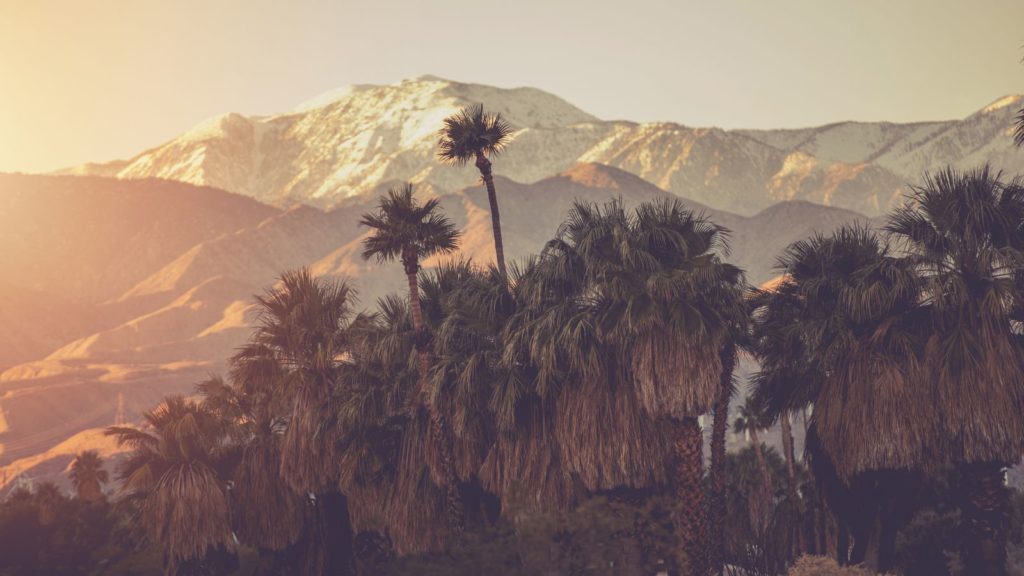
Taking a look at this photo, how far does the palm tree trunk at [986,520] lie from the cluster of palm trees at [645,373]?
0.16ft

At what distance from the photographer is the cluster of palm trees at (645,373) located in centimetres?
2148

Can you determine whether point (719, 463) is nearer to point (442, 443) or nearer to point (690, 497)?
point (690, 497)

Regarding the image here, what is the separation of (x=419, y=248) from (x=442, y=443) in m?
6.31

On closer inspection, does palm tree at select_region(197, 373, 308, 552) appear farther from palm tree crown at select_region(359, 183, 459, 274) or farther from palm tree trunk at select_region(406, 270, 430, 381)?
palm tree crown at select_region(359, 183, 459, 274)

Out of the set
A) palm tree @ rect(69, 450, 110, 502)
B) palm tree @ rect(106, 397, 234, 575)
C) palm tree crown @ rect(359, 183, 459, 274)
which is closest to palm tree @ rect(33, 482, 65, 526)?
palm tree @ rect(69, 450, 110, 502)

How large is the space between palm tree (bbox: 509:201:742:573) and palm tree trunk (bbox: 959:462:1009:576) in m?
7.05

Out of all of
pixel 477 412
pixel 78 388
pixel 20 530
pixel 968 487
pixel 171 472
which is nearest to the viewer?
pixel 968 487

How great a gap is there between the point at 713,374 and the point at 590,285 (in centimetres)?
399

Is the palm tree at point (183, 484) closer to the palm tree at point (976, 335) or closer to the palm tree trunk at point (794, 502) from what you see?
the palm tree trunk at point (794, 502)

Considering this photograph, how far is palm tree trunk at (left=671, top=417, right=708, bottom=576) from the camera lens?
2139 cm

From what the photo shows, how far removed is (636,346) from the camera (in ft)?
70.8

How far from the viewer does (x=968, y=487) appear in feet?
74.4

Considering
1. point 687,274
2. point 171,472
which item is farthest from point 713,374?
point 171,472

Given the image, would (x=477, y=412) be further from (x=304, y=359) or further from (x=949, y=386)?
(x=949, y=386)
